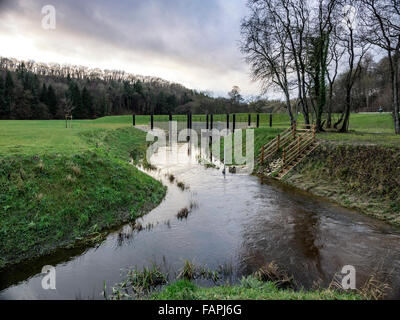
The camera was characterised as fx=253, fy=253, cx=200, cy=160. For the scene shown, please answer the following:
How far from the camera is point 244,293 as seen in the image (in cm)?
470

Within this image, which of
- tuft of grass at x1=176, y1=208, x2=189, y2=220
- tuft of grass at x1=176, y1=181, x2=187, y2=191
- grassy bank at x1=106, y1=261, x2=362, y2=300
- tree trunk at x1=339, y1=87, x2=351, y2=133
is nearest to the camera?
grassy bank at x1=106, y1=261, x2=362, y2=300

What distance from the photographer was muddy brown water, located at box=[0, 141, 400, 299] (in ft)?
19.5

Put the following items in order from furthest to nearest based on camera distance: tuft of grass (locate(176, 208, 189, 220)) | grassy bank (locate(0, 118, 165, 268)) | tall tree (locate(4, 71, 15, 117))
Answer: tall tree (locate(4, 71, 15, 117))
tuft of grass (locate(176, 208, 189, 220))
grassy bank (locate(0, 118, 165, 268))

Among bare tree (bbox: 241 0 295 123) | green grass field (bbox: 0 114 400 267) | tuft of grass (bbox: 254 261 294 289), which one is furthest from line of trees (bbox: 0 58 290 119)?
tuft of grass (bbox: 254 261 294 289)

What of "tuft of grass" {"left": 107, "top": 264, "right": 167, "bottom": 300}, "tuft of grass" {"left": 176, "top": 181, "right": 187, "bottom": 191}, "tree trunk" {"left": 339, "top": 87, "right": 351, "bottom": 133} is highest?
"tree trunk" {"left": 339, "top": 87, "right": 351, "bottom": 133}

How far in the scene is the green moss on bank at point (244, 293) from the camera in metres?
4.43

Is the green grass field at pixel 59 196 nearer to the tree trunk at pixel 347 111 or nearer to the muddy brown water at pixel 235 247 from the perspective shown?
the muddy brown water at pixel 235 247

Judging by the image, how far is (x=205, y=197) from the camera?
1240cm

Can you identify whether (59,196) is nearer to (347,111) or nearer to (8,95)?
(347,111)

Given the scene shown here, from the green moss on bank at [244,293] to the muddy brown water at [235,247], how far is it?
2.43 ft

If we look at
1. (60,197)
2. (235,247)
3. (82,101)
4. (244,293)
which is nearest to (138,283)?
(244,293)

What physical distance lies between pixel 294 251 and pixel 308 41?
1879cm

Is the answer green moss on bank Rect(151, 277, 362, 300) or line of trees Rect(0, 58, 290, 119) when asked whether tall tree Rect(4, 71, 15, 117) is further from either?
green moss on bank Rect(151, 277, 362, 300)

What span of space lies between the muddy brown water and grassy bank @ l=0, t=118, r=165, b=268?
2.21 ft
